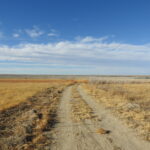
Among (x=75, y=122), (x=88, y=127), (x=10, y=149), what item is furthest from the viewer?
(x=75, y=122)

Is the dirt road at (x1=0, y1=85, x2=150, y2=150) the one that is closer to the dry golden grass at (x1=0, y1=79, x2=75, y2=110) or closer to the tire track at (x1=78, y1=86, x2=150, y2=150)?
the tire track at (x1=78, y1=86, x2=150, y2=150)

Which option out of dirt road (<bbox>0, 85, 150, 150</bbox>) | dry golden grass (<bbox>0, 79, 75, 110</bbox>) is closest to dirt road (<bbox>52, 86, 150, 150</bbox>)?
dirt road (<bbox>0, 85, 150, 150</bbox>)

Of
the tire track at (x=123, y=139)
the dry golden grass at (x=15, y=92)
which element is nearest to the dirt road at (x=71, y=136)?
the tire track at (x=123, y=139)

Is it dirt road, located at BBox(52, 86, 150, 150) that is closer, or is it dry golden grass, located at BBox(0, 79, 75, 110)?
dirt road, located at BBox(52, 86, 150, 150)

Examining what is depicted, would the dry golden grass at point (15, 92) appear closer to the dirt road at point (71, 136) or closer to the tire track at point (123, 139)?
the dirt road at point (71, 136)

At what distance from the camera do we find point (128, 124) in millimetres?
7832

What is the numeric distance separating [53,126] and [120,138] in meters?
3.26

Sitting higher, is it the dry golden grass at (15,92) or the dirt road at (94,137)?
the dirt road at (94,137)

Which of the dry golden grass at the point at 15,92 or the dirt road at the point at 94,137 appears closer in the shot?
the dirt road at the point at 94,137

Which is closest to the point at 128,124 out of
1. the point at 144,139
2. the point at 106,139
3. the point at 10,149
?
the point at 144,139

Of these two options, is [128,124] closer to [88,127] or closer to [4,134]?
[88,127]

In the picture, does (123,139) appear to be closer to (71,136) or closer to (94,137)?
(94,137)

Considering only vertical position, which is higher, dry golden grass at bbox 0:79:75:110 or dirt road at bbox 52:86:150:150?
dirt road at bbox 52:86:150:150

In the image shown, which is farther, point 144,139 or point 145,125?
point 145,125
